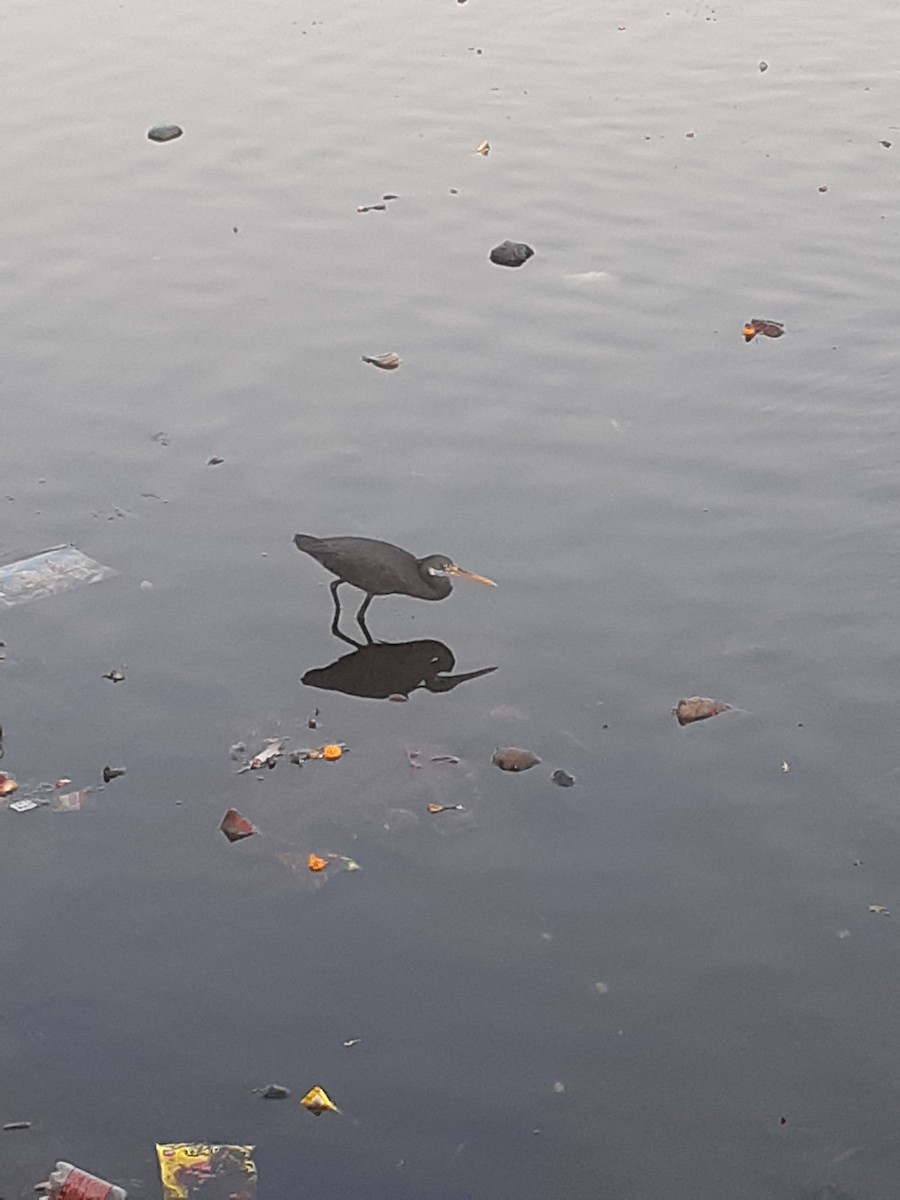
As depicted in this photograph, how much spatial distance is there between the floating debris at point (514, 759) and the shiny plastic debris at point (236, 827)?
1.06 metres

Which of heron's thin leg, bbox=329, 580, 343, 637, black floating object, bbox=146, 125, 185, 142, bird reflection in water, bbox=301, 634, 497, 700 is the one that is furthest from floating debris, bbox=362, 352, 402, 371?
black floating object, bbox=146, 125, 185, 142

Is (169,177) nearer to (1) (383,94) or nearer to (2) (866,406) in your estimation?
(1) (383,94)

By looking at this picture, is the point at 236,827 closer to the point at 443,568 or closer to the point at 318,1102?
the point at 318,1102

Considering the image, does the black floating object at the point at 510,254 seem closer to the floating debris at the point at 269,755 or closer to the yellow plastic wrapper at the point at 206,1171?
the floating debris at the point at 269,755

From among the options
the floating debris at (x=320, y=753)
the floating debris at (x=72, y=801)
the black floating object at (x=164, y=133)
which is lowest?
the floating debris at (x=320, y=753)

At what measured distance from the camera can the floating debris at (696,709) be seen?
6.94 m

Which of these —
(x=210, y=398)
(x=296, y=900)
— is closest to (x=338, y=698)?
(x=296, y=900)

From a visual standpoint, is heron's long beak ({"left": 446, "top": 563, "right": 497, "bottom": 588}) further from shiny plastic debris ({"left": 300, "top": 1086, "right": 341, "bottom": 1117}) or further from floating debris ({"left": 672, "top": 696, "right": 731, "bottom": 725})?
shiny plastic debris ({"left": 300, "top": 1086, "right": 341, "bottom": 1117})

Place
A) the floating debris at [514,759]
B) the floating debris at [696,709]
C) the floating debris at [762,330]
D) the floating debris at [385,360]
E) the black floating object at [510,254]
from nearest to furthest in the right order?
the floating debris at [514,759], the floating debris at [696,709], the floating debris at [385,360], the floating debris at [762,330], the black floating object at [510,254]

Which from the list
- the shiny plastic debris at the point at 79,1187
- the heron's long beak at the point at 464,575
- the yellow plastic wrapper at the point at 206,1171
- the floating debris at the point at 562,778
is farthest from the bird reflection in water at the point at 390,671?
the shiny plastic debris at the point at 79,1187

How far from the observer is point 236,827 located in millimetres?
6418

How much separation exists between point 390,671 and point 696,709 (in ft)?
4.72

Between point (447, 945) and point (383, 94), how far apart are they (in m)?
11.2

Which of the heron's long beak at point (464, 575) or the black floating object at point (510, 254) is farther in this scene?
the black floating object at point (510, 254)
